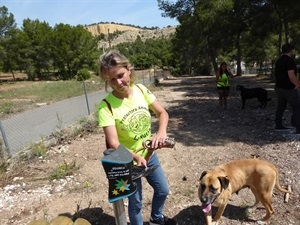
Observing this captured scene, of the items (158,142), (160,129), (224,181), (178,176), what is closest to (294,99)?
(178,176)

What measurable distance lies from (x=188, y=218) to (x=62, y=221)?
2.00 metres

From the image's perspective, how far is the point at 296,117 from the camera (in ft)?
20.0

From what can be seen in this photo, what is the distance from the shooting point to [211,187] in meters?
2.93

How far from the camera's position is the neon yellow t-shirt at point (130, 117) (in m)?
2.21

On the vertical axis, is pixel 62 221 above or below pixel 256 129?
above

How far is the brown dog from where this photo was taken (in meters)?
2.95

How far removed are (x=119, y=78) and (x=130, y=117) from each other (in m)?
0.34

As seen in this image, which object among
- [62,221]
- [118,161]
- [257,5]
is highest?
[257,5]

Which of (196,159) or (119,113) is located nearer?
(119,113)

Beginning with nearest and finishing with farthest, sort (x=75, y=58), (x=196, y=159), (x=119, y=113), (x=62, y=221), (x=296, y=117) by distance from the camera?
1. (x=62, y=221)
2. (x=119, y=113)
3. (x=196, y=159)
4. (x=296, y=117)
5. (x=75, y=58)

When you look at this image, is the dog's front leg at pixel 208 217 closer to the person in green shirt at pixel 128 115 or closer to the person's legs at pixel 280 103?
the person in green shirt at pixel 128 115

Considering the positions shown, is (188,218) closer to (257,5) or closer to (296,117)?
(296,117)

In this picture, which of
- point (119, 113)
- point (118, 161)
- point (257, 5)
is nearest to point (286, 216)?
point (119, 113)

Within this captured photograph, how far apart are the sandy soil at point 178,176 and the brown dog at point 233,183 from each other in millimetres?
415
